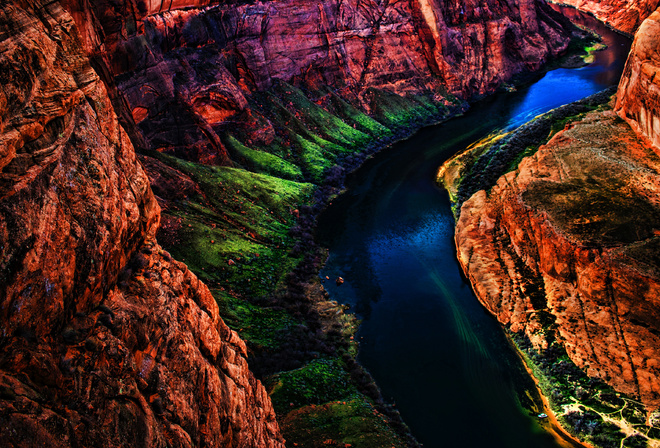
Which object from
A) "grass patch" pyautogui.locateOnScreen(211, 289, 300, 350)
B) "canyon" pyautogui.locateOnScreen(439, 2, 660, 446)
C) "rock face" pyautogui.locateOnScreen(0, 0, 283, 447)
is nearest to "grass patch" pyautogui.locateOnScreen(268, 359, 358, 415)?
"grass patch" pyautogui.locateOnScreen(211, 289, 300, 350)

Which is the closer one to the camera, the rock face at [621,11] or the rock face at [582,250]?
the rock face at [582,250]

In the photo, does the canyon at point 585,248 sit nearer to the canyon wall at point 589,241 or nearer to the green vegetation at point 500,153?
the canyon wall at point 589,241

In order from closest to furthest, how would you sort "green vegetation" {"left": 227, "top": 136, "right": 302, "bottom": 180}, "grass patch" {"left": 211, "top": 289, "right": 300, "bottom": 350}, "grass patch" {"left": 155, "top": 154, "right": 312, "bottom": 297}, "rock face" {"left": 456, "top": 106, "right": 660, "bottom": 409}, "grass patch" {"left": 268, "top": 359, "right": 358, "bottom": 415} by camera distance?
"grass patch" {"left": 268, "top": 359, "right": 358, "bottom": 415}, "rock face" {"left": 456, "top": 106, "right": 660, "bottom": 409}, "grass patch" {"left": 211, "top": 289, "right": 300, "bottom": 350}, "grass patch" {"left": 155, "top": 154, "right": 312, "bottom": 297}, "green vegetation" {"left": 227, "top": 136, "right": 302, "bottom": 180}

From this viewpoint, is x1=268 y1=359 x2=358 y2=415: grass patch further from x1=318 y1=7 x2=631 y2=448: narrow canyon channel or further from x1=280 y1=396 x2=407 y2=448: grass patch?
x1=318 y1=7 x2=631 y2=448: narrow canyon channel

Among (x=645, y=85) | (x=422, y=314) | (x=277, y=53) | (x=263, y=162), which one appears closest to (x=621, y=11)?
(x=645, y=85)

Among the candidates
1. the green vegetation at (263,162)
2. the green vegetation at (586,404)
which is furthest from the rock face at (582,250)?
the green vegetation at (263,162)

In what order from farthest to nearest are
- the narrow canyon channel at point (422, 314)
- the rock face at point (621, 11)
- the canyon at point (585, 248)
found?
the rock face at point (621, 11), the canyon at point (585, 248), the narrow canyon channel at point (422, 314)
